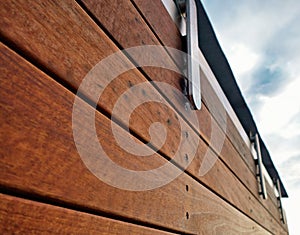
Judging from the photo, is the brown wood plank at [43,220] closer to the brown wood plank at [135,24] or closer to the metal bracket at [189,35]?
the brown wood plank at [135,24]

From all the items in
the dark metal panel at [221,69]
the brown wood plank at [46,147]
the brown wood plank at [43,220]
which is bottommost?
the brown wood plank at [43,220]

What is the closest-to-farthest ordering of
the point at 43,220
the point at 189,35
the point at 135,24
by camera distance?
1. the point at 43,220
2. the point at 135,24
3. the point at 189,35

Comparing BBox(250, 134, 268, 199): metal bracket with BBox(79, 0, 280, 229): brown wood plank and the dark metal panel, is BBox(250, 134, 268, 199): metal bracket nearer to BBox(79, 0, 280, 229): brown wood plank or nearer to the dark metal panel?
the dark metal panel

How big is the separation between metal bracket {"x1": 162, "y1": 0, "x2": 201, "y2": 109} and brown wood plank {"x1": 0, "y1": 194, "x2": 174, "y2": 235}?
0.53 metres

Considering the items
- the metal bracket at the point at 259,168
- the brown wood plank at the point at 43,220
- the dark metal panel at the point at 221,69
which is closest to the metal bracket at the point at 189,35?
the dark metal panel at the point at 221,69

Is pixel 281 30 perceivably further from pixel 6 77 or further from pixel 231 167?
pixel 6 77

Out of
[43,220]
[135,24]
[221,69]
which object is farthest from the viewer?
[221,69]

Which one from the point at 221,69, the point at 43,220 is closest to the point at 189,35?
the point at 221,69

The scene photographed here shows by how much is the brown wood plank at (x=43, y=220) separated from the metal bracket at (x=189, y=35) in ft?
1.73

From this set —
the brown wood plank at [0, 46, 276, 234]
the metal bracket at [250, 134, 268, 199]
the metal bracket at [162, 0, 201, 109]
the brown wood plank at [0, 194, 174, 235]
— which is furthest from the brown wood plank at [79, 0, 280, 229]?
the metal bracket at [250, 134, 268, 199]

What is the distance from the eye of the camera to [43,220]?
1.01 feet

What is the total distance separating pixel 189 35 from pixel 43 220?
75 centimetres

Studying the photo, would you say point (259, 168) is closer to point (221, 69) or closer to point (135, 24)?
point (221, 69)

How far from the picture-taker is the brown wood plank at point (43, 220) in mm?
270
